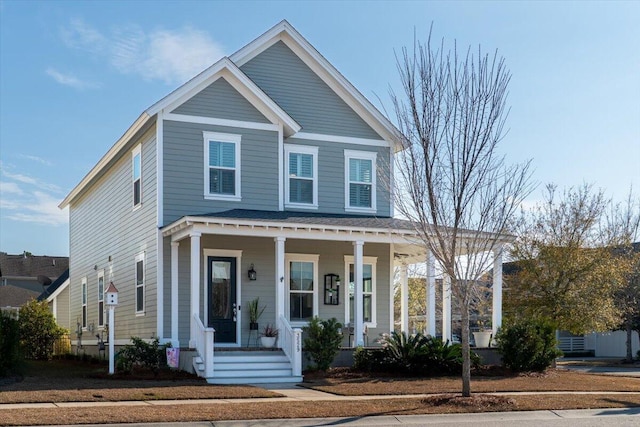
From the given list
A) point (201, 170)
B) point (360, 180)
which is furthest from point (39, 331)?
point (360, 180)

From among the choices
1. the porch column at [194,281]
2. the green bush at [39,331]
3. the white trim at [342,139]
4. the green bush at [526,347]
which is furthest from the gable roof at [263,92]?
the green bush at [39,331]

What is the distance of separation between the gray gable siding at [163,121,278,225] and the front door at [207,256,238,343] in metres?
1.53

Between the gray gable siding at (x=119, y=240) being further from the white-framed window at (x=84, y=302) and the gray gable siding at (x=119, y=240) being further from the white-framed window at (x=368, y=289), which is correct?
the white-framed window at (x=368, y=289)

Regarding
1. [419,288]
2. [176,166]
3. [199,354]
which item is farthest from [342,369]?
[419,288]

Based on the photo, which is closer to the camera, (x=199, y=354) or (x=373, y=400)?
(x=373, y=400)

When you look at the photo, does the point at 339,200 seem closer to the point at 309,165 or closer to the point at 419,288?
the point at 309,165

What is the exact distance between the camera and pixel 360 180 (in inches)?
944

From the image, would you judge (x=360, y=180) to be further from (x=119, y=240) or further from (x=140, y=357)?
(x=140, y=357)

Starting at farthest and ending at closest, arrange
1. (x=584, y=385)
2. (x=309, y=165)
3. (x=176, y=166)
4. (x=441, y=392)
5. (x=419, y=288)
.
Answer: (x=419, y=288)
(x=309, y=165)
(x=176, y=166)
(x=584, y=385)
(x=441, y=392)

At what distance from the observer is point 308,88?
24.0 m

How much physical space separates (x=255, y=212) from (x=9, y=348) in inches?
278

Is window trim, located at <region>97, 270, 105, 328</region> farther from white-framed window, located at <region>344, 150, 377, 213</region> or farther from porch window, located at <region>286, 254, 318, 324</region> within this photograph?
white-framed window, located at <region>344, 150, 377, 213</region>

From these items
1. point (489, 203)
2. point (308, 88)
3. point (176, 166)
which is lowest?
point (489, 203)

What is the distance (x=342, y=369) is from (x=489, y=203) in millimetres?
7099
